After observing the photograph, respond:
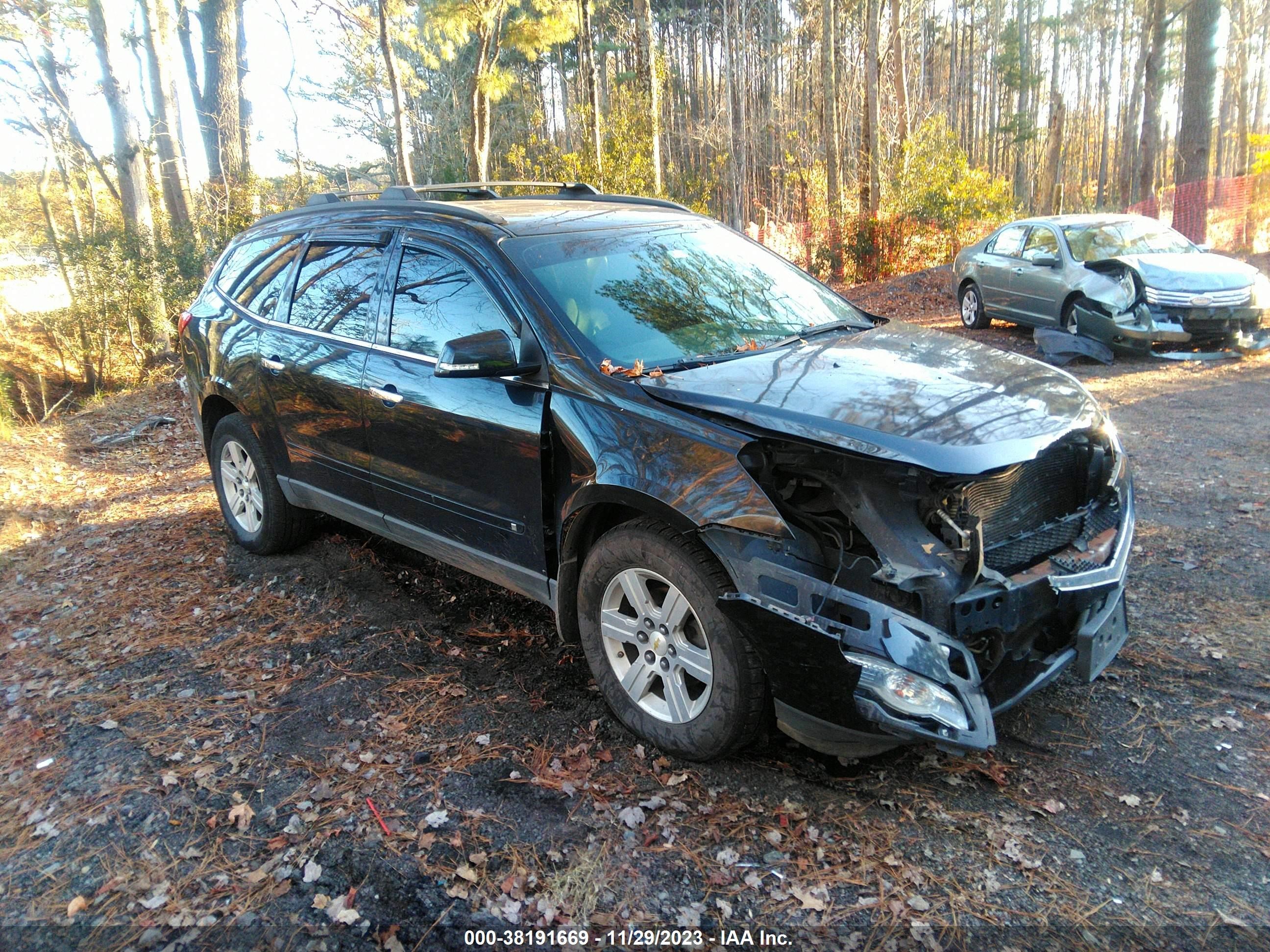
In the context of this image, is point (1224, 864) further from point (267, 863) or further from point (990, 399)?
point (267, 863)

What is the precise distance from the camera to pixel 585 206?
4406mm

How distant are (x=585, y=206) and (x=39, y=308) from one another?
10716mm

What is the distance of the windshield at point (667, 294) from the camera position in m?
3.44

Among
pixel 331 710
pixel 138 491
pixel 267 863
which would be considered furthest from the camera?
pixel 138 491

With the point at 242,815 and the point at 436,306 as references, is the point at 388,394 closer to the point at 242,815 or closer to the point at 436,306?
the point at 436,306

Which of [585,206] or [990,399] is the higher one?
[585,206]

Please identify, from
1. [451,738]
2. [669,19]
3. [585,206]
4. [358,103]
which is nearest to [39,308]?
[585,206]

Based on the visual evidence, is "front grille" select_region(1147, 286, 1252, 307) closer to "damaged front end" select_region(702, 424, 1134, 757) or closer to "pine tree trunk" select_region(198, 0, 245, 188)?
"damaged front end" select_region(702, 424, 1134, 757)

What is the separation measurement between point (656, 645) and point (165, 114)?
14.4 metres

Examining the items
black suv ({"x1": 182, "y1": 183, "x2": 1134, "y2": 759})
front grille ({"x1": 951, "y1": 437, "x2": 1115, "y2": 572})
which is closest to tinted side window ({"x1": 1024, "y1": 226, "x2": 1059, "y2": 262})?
black suv ({"x1": 182, "y1": 183, "x2": 1134, "y2": 759})

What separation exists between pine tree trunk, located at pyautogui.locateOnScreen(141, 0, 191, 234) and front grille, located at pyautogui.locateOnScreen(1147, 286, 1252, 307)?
13.1m

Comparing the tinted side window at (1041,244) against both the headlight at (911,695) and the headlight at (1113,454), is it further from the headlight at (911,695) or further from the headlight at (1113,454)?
the headlight at (911,695)

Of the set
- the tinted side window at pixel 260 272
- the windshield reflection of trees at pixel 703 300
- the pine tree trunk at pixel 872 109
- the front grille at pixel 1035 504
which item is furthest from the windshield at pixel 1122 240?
the tinted side window at pixel 260 272

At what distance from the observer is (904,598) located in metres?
2.65
